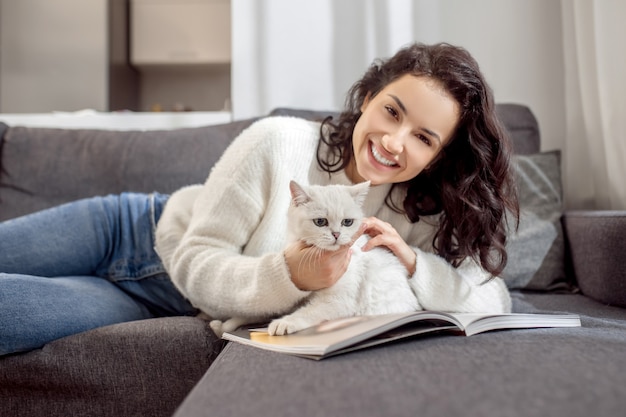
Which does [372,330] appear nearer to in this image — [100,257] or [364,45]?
[100,257]

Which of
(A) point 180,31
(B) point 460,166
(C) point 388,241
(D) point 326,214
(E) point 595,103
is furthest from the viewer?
(A) point 180,31

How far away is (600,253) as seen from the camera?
1496 mm

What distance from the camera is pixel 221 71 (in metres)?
3.51

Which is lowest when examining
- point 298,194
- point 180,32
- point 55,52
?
point 298,194

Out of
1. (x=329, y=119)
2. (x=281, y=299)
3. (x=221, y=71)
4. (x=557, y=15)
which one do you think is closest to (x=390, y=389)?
(x=281, y=299)

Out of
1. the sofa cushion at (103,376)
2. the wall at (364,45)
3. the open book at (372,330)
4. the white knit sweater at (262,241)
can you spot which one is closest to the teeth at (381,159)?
the white knit sweater at (262,241)

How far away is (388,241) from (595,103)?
1390 mm

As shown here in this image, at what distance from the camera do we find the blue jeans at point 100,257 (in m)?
1.29

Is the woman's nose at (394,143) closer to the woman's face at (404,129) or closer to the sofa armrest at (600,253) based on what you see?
the woman's face at (404,129)

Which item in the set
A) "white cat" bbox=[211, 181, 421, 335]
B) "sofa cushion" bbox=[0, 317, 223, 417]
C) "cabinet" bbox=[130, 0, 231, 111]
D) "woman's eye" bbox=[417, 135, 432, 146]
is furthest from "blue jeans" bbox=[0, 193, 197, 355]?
"cabinet" bbox=[130, 0, 231, 111]

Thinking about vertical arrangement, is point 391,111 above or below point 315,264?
above

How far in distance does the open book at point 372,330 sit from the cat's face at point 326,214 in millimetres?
152

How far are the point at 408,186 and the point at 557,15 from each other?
148 cm

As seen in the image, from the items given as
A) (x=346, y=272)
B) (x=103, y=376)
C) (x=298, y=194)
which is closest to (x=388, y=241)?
(x=346, y=272)
